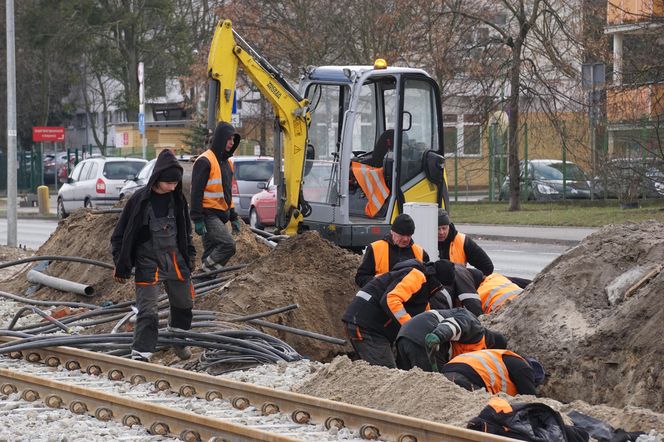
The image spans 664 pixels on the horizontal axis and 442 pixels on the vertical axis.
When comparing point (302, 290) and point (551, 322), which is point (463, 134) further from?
point (551, 322)

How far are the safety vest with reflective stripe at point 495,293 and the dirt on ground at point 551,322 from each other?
784mm

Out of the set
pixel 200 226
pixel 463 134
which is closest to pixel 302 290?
pixel 200 226

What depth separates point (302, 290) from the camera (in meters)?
12.9

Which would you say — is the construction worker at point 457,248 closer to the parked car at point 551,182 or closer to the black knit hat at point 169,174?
the black knit hat at point 169,174

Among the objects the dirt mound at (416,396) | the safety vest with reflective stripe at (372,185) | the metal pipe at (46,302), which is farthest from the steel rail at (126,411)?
the safety vest with reflective stripe at (372,185)

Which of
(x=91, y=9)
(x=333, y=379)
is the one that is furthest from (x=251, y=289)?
(x=91, y=9)

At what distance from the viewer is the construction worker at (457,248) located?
12.9 meters

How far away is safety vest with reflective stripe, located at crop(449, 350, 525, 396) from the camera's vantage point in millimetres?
8680

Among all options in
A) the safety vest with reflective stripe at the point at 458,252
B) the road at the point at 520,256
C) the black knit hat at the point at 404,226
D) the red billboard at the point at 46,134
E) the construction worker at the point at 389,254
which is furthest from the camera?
the red billboard at the point at 46,134

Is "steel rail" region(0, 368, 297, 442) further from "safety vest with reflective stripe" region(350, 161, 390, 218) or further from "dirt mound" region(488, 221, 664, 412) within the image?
"safety vest with reflective stripe" region(350, 161, 390, 218)

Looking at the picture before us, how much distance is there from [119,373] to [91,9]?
4940cm

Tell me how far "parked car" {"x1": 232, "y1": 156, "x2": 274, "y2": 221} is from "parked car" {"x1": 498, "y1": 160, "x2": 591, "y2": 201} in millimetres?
8890

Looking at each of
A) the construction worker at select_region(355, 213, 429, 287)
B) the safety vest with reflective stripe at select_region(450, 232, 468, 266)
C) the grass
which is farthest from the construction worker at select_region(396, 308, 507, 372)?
the grass

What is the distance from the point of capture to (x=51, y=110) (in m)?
72.2
